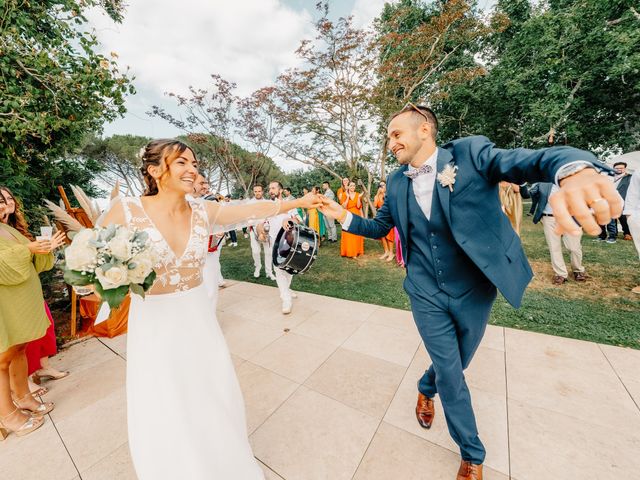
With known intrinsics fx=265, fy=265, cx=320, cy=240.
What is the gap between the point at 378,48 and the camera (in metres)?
10.2

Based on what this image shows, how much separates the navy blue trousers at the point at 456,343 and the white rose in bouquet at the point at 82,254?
2179 mm

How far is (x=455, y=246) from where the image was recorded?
200 cm

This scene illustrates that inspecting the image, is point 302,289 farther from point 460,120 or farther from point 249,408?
point 460,120

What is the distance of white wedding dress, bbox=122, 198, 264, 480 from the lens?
5.66 ft

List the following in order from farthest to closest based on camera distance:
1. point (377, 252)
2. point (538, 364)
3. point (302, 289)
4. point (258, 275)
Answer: point (377, 252) → point (258, 275) → point (302, 289) → point (538, 364)

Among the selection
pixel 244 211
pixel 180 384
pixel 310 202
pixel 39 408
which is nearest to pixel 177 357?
pixel 180 384

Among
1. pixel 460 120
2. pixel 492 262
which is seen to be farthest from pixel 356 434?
pixel 460 120

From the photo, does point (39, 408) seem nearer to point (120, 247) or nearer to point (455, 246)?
point (120, 247)

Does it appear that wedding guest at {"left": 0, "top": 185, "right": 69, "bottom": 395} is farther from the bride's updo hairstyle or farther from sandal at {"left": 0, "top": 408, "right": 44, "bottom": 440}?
the bride's updo hairstyle

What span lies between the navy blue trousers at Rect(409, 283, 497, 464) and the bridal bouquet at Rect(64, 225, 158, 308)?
6.43 ft

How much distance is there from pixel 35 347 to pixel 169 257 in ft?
10.9

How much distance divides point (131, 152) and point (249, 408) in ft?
89.7

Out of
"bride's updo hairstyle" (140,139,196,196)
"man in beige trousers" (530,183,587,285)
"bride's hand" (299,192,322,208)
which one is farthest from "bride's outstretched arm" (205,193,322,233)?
"man in beige trousers" (530,183,587,285)

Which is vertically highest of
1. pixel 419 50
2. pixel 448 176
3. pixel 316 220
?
pixel 419 50
